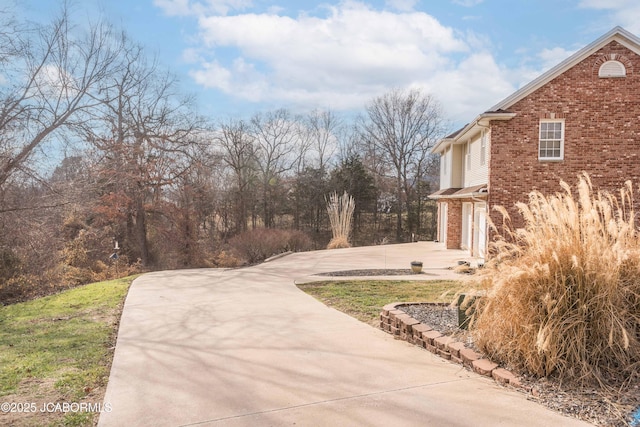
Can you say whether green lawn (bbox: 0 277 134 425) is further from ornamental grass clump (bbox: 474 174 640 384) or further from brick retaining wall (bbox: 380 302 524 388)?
ornamental grass clump (bbox: 474 174 640 384)

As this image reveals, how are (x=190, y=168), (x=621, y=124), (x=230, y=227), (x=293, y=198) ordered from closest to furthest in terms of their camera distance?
(x=621, y=124)
(x=190, y=168)
(x=230, y=227)
(x=293, y=198)

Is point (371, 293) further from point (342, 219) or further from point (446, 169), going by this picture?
point (446, 169)

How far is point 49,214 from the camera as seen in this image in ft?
39.6

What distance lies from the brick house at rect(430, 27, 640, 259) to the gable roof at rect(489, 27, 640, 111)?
0.08 ft

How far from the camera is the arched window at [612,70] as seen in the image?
13336 mm

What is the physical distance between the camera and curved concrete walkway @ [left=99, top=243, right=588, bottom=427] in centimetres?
336

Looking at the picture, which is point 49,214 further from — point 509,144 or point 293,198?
point 293,198

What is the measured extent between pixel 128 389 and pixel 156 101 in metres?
19.3

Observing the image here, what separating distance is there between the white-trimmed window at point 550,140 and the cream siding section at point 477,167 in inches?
62.3

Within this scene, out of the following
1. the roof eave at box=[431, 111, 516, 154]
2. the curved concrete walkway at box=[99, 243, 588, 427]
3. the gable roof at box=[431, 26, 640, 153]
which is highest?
the gable roof at box=[431, 26, 640, 153]

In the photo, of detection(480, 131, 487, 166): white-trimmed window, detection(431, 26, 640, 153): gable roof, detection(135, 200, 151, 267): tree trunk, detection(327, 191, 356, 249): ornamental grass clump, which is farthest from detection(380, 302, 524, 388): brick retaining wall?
detection(135, 200, 151, 267): tree trunk

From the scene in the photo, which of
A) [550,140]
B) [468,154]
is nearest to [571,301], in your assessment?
[550,140]

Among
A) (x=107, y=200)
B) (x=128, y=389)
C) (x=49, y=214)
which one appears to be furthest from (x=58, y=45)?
(x=128, y=389)

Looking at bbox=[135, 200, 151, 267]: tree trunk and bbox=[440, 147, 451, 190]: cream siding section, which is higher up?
bbox=[440, 147, 451, 190]: cream siding section
